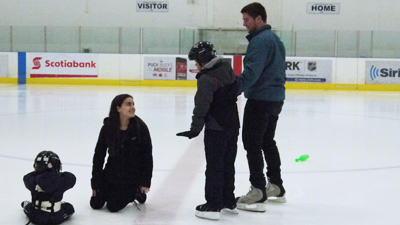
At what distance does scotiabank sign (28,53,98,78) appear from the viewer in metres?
20.0

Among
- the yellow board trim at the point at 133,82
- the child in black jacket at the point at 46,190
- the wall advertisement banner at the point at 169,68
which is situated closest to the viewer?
the child in black jacket at the point at 46,190

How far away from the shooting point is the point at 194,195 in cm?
493

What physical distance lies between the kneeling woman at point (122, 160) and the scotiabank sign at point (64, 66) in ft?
52.2

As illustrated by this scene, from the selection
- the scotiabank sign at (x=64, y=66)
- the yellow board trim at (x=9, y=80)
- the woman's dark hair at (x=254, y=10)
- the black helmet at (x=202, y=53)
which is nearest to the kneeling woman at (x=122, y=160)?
the black helmet at (x=202, y=53)

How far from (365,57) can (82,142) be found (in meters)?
14.1

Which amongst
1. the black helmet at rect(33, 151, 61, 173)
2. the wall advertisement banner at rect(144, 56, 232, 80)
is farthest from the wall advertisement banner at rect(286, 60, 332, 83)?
the black helmet at rect(33, 151, 61, 173)

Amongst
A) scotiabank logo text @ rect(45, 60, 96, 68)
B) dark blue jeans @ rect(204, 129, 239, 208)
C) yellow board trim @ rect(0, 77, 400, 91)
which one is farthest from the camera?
scotiabank logo text @ rect(45, 60, 96, 68)

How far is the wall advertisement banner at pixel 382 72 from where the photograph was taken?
19266 mm

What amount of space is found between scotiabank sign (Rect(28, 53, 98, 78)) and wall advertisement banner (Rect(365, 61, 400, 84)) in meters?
8.71

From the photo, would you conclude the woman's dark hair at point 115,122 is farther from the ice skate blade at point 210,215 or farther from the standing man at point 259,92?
the standing man at point 259,92

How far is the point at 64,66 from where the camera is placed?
20.1 m

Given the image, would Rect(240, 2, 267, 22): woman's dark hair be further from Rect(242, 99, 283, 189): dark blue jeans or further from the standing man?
Rect(242, 99, 283, 189): dark blue jeans

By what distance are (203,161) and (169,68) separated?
13.7 metres

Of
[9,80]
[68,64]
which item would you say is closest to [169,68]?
[68,64]
